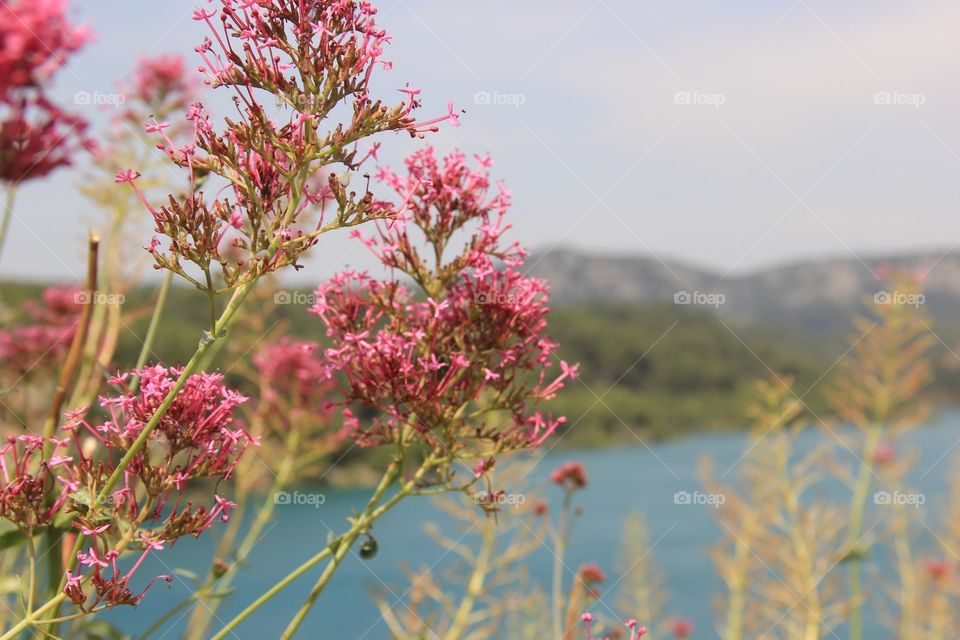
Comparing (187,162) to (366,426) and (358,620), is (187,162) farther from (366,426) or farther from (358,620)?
(358,620)

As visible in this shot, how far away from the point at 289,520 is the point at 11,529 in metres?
49.8

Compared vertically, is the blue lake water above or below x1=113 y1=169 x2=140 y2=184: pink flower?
below

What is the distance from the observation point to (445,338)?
2.03 metres

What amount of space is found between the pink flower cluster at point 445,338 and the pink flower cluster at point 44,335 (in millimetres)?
2159

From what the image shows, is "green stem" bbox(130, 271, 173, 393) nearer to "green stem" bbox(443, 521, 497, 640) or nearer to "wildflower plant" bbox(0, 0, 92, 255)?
"wildflower plant" bbox(0, 0, 92, 255)

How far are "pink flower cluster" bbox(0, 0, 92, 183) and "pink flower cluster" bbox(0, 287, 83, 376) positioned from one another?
1.29m

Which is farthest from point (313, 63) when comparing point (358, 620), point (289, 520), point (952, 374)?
point (952, 374)

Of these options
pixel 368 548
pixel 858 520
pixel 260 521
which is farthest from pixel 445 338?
pixel 858 520

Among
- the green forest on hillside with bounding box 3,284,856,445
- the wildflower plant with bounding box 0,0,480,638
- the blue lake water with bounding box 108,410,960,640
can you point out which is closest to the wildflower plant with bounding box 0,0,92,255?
the wildflower plant with bounding box 0,0,480,638

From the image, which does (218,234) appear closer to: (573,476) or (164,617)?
(164,617)

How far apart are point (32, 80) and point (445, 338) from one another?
1454 millimetres

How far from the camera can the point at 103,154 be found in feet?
12.3

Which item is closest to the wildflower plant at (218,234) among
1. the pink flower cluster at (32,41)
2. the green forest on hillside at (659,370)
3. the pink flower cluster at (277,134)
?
the pink flower cluster at (277,134)

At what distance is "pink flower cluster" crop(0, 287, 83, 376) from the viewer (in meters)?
3.72
